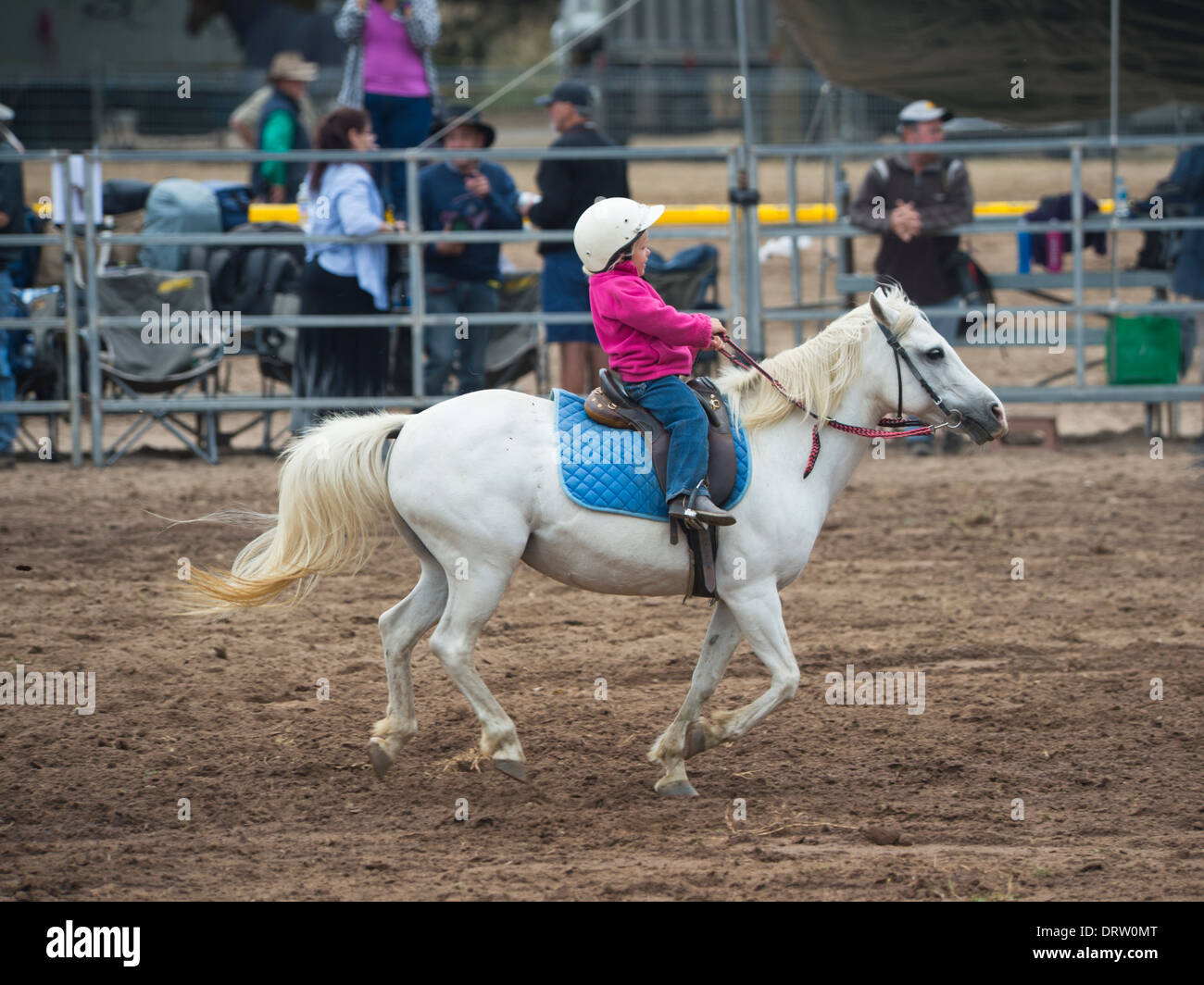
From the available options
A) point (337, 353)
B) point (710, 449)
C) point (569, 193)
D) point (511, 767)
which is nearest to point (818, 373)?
point (710, 449)

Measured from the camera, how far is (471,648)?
183 inches

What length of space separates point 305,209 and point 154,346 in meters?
1.52

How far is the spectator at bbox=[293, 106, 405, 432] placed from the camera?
32.9 feet

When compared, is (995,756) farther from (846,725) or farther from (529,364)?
(529,364)

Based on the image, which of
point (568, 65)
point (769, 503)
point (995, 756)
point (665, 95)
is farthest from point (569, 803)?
point (568, 65)

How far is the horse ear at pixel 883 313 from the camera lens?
15.9 ft

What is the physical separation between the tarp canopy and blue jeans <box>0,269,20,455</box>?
603 cm

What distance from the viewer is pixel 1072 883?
3.87m

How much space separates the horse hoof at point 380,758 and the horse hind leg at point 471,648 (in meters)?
0.38

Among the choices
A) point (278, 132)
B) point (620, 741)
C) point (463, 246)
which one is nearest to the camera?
point (620, 741)

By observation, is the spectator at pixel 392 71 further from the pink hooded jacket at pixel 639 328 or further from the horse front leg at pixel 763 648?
the horse front leg at pixel 763 648

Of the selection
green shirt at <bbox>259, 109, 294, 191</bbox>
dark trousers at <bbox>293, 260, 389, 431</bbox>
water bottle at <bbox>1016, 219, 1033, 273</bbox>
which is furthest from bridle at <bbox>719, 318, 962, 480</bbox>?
green shirt at <bbox>259, 109, 294, 191</bbox>

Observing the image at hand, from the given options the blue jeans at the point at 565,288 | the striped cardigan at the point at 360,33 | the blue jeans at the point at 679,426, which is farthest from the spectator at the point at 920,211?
the blue jeans at the point at 679,426

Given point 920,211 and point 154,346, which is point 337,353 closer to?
point 154,346
